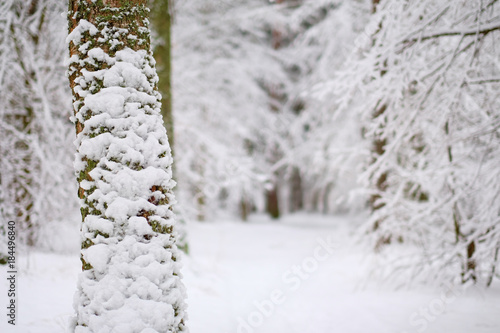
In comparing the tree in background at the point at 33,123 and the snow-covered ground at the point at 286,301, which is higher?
the tree in background at the point at 33,123

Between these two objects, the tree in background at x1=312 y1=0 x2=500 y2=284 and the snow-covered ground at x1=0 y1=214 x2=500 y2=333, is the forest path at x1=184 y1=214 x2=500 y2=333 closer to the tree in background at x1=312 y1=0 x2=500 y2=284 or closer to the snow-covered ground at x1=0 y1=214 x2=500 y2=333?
the snow-covered ground at x1=0 y1=214 x2=500 y2=333

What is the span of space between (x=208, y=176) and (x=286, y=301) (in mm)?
5304

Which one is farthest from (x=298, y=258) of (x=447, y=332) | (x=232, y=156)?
(x=447, y=332)

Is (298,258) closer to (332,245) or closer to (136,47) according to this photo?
(332,245)

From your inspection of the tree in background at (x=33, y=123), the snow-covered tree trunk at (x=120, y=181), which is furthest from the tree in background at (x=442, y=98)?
the tree in background at (x=33, y=123)

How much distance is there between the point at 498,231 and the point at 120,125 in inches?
136

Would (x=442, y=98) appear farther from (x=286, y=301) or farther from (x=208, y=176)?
(x=208, y=176)

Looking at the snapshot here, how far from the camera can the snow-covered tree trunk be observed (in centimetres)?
177

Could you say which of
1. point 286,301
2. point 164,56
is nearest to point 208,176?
point 164,56

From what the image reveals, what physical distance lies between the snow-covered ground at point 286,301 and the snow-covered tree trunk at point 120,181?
145cm

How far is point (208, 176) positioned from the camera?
374 inches

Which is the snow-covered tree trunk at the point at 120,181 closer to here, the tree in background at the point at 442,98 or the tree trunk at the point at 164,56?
the tree in background at the point at 442,98

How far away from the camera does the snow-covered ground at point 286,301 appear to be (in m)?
3.26

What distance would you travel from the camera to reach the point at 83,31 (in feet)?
6.27
